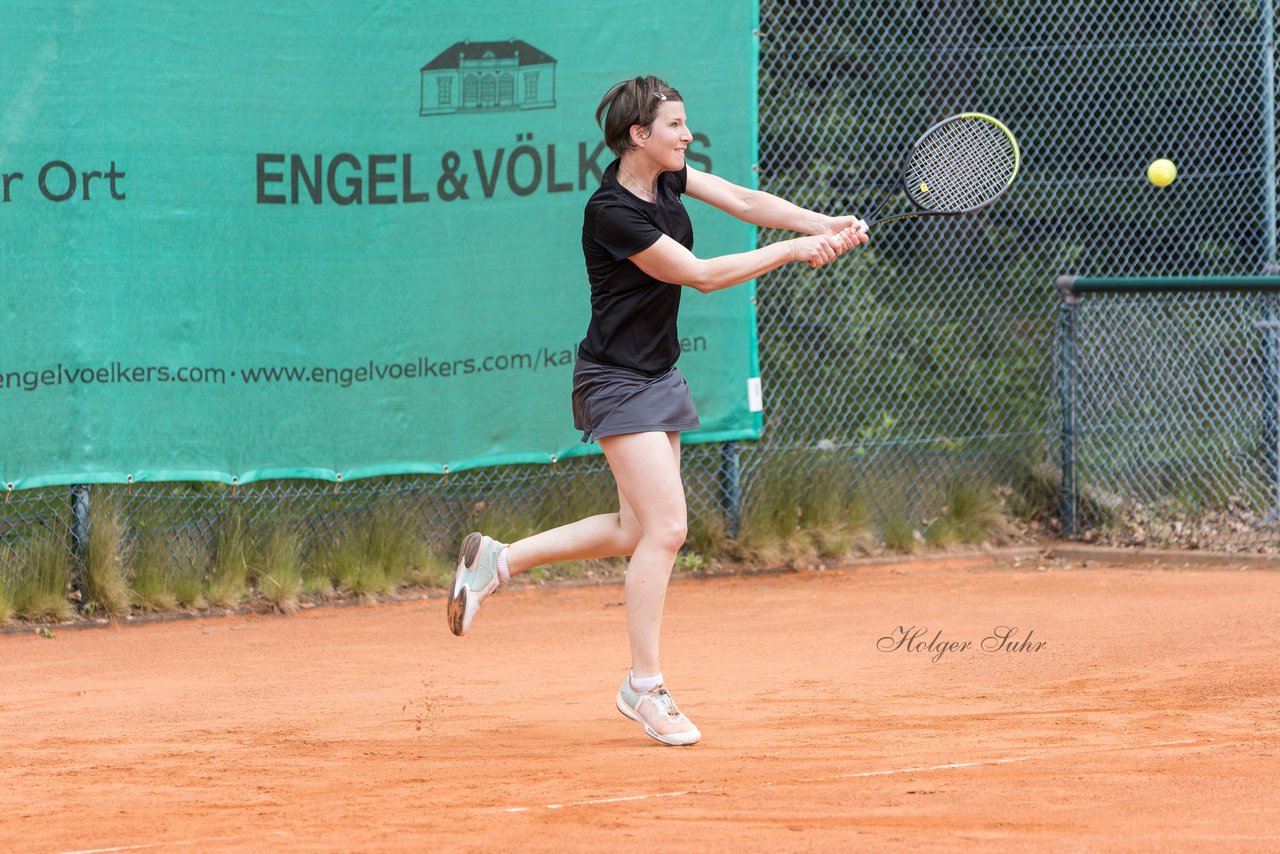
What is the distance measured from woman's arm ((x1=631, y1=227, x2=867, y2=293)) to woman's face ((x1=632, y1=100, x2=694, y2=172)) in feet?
0.80

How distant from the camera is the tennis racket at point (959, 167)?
5512mm

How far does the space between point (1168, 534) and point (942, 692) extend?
3.46 meters

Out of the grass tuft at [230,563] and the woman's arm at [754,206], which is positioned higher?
the woman's arm at [754,206]

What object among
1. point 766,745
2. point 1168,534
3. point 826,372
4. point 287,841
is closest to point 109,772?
point 287,841

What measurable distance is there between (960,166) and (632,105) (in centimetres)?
168

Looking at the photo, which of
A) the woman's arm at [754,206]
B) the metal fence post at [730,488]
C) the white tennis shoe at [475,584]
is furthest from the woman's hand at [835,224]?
the metal fence post at [730,488]

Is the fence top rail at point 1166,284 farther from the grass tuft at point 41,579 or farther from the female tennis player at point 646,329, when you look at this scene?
the grass tuft at point 41,579

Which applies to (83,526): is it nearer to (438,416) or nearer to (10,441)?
(10,441)

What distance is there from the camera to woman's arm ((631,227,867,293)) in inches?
176

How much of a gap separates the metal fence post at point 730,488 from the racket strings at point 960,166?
265cm

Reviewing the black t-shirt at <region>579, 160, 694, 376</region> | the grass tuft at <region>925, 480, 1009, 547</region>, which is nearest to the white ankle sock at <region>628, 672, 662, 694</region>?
the black t-shirt at <region>579, 160, 694, 376</region>

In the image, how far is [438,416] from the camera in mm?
7441

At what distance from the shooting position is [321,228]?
23.6ft

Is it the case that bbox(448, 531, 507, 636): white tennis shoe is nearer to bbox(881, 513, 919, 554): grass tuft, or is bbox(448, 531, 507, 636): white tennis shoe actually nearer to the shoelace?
the shoelace
